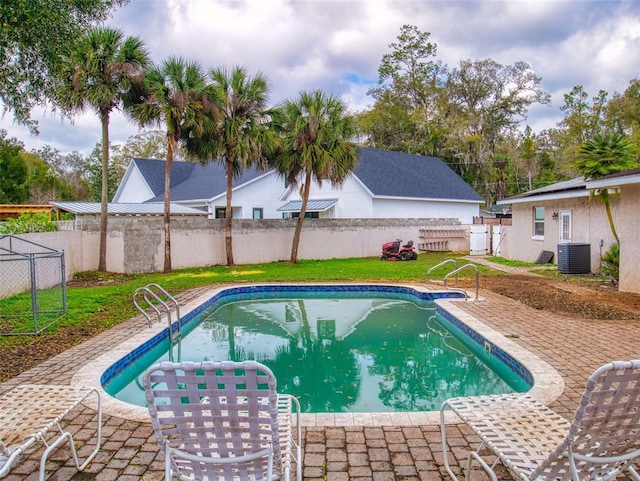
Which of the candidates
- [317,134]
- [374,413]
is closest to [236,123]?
[317,134]

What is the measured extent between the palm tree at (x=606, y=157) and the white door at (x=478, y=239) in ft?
25.7

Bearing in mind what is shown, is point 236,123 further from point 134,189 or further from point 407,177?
point 134,189

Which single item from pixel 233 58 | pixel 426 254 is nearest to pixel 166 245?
pixel 233 58

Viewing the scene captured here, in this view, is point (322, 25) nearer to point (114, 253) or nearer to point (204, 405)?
point (114, 253)

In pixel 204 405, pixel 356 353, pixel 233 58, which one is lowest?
pixel 356 353

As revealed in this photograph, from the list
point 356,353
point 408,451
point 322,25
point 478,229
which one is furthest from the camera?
point 478,229

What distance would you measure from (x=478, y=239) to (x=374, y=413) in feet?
57.4

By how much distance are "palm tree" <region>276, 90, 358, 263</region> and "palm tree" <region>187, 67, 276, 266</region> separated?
970mm

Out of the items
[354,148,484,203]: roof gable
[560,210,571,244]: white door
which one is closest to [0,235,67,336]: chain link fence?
[560,210,571,244]: white door

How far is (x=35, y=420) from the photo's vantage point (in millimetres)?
3041

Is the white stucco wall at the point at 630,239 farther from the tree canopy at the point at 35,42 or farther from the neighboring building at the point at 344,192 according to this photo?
the neighboring building at the point at 344,192

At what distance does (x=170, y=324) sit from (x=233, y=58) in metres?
10.7

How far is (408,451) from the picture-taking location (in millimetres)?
3420

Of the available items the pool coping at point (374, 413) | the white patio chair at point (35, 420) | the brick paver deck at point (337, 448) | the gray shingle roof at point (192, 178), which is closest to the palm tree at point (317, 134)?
the gray shingle roof at point (192, 178)
